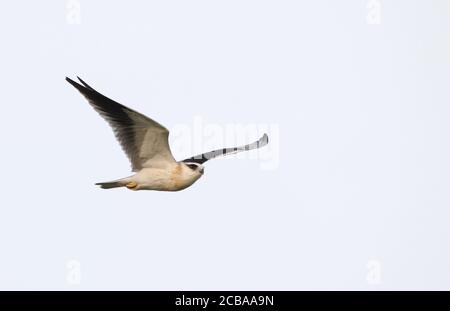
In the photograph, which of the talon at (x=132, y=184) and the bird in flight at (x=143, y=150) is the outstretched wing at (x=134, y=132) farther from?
the talon at (x=132, y=184)

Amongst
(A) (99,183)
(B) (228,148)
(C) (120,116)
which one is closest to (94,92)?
(C) (120,116)

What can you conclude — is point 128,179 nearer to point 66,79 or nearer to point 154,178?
point 154,178

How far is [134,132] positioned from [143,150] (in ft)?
1.12

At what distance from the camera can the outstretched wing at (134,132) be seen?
12984 millimetres

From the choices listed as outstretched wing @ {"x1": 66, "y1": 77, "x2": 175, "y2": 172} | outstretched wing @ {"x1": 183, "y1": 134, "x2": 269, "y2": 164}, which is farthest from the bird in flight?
outstretched wing @ {"x1": 183, "y1": 134, "x2": 269, "y2": 164}

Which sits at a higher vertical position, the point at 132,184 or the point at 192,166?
the point at 192,166

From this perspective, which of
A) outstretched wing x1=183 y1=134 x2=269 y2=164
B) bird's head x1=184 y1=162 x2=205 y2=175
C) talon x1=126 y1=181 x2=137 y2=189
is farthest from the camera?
outstretched wing x1=183 y1=134 x2=269 y2=164

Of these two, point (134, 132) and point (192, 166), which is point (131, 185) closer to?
point (134, 132)

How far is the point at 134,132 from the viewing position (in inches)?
525

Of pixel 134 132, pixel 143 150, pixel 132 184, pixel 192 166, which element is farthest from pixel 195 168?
pixel 134 132

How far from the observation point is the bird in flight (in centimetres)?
1303

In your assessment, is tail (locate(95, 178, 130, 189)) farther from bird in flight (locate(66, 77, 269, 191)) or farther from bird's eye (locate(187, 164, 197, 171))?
bird's eye (locate(187, 164, 197, 171))

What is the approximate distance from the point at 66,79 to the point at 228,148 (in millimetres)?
3757

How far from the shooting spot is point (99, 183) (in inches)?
528
